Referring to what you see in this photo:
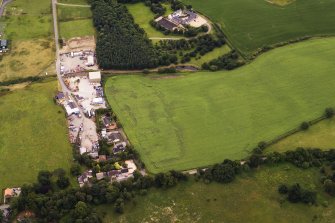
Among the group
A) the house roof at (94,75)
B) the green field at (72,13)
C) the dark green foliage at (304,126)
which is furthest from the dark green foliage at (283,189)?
the green field at (72,13)

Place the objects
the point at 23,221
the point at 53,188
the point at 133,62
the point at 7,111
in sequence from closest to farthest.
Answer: the point at 23,221, the point at 53,188, the point at 7,111, the point at 133,62

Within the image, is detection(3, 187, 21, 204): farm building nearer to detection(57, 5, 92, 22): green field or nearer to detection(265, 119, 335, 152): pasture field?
detection(265, 119, 335, 152): pasture field

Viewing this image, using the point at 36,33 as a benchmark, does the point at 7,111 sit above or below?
below

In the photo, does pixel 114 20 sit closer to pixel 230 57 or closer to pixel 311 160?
pixel 230 57

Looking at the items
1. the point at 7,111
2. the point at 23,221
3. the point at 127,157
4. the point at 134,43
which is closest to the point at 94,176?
the point at 127,157

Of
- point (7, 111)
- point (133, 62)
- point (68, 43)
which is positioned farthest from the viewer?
point (68, 43)
